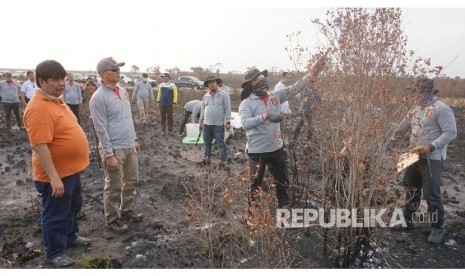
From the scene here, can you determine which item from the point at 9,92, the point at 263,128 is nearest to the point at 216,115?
the point at 263,128

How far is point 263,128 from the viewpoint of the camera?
13.6ft

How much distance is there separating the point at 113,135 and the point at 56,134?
2.61 feet

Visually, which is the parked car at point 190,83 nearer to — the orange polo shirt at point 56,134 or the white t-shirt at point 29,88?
the white t-shirt at point 29,88

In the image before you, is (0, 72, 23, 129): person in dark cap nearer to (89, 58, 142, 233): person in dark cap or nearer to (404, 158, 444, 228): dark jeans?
(89, 58, 142, 233): person in dark cap

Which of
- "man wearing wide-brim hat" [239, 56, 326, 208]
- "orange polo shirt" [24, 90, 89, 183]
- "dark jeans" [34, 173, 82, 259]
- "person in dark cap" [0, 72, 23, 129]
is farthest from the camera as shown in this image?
"person in dark cap" [0, 72, 23, 129]

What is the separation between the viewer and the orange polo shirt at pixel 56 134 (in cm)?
304

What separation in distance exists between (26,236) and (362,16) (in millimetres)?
4135

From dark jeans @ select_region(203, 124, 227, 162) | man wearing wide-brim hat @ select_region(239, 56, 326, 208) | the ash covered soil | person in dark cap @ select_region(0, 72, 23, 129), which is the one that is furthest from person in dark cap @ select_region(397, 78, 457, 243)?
person in dark cap @ select_region(0, 72, 23, 129)

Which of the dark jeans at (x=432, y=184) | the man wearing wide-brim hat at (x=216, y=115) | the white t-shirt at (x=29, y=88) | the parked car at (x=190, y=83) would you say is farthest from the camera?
the parked car at (x=190, y=83)

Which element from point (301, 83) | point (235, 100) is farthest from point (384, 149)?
point (235, 100)

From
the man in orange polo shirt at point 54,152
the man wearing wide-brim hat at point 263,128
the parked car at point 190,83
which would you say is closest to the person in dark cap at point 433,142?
the man wearing wide-brim hat at point 263,128

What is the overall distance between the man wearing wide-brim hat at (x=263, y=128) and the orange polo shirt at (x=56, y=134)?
1.74 metres

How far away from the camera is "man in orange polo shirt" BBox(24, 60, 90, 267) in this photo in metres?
3.05

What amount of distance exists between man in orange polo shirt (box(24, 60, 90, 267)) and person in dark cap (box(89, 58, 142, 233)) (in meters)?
0.41
